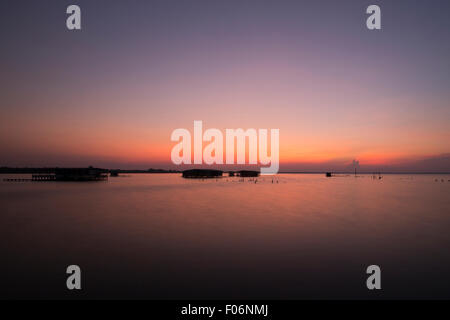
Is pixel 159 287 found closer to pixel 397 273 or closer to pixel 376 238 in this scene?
pixel 397 273

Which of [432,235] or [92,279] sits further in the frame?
[432,235]

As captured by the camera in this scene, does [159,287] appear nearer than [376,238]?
Yes

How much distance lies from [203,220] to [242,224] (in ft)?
11.9

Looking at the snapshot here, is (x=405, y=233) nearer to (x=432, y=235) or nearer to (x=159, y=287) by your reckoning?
(x=432, y=235)

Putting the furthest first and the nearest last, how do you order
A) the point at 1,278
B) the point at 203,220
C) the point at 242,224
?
the point at 203,220
the point at 242,224
the point at 1,278
